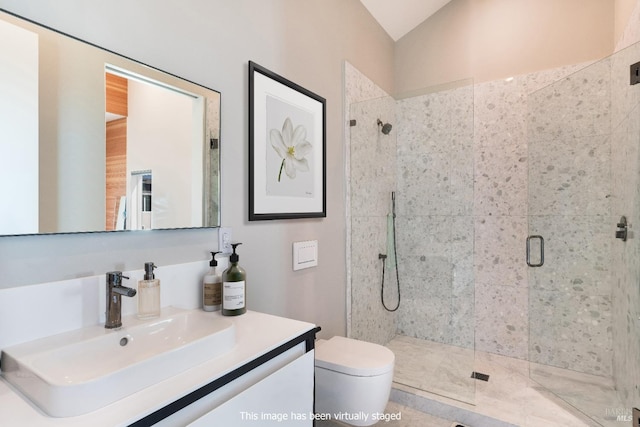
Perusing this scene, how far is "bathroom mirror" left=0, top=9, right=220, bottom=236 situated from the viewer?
A: 88cm

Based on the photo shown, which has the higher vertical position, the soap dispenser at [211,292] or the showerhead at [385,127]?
the showerhead at [385,127]

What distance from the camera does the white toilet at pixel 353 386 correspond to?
159 cm

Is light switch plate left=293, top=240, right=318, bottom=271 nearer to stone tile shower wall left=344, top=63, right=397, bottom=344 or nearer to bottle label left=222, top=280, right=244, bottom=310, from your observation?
stone tile shower wall left=344, top=63, right=397, bottom=344

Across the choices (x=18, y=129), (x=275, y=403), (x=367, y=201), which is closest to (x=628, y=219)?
(x=367, y=201)

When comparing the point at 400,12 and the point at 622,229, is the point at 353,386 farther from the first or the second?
the point at 400,12

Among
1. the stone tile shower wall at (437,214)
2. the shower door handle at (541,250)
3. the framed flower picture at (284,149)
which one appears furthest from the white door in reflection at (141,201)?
the shower door handle at (541,250)

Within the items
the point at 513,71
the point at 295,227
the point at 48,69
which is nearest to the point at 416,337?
the point at 295,227

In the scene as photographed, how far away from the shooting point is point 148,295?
3.55 ft

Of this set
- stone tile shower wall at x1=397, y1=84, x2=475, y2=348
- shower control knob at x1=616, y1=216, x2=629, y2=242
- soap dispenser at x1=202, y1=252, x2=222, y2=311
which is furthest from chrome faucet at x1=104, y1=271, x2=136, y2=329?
shower control knob at x1=616, y1=216, x2=629, y2=242

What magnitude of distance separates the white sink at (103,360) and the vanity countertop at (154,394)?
0.01 metres

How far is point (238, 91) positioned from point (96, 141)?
658 millimetres

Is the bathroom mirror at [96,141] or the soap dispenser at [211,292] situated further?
the soap dispenser at [211,292]

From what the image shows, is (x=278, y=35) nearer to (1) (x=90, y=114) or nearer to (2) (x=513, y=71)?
(1) (x=90, y=114)

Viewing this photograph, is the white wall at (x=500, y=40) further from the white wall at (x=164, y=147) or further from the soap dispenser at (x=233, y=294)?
the soap dispenser at (x=233, y=294)
